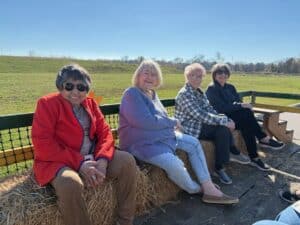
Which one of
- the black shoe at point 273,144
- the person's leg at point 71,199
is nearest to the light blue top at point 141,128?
the person's leg at point 71,199

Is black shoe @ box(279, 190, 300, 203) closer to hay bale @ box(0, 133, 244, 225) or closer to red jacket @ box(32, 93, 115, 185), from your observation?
hay bale @ box(0, 133, 244, 225)

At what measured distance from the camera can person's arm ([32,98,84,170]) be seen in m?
2.43

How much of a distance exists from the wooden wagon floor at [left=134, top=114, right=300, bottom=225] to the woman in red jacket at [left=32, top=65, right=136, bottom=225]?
510mm

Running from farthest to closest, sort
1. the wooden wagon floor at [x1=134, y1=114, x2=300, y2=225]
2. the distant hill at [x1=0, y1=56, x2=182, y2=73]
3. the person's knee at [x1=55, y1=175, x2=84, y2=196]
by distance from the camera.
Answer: the distant hill at [x1=0, y1=56, x2=182, y2=73] → the wooden wagon floor at [x1=134, y1=114, x2=300, y2=225] → the person's knee at [x1=55, y1=175, x2=84, y2=196]

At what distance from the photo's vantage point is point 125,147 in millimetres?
3279

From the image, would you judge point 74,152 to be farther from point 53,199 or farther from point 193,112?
point 193,112

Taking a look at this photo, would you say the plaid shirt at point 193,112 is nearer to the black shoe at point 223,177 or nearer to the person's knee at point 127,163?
the black shoe at point 223,177

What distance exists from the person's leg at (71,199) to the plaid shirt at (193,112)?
194 centimetres

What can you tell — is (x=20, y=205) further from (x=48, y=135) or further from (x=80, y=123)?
(x=80, y=123)

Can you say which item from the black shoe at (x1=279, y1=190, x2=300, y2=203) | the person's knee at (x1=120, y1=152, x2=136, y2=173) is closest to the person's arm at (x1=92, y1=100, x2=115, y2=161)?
the person's knee at (x1=120, y1=152, x2=136, y2=173)

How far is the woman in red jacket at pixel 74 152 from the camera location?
2270mm

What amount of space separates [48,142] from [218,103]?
8.67 ft

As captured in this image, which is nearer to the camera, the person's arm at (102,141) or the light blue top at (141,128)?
the person's arm at (102,141)

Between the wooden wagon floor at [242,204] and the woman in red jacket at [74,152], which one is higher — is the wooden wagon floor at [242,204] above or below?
below
